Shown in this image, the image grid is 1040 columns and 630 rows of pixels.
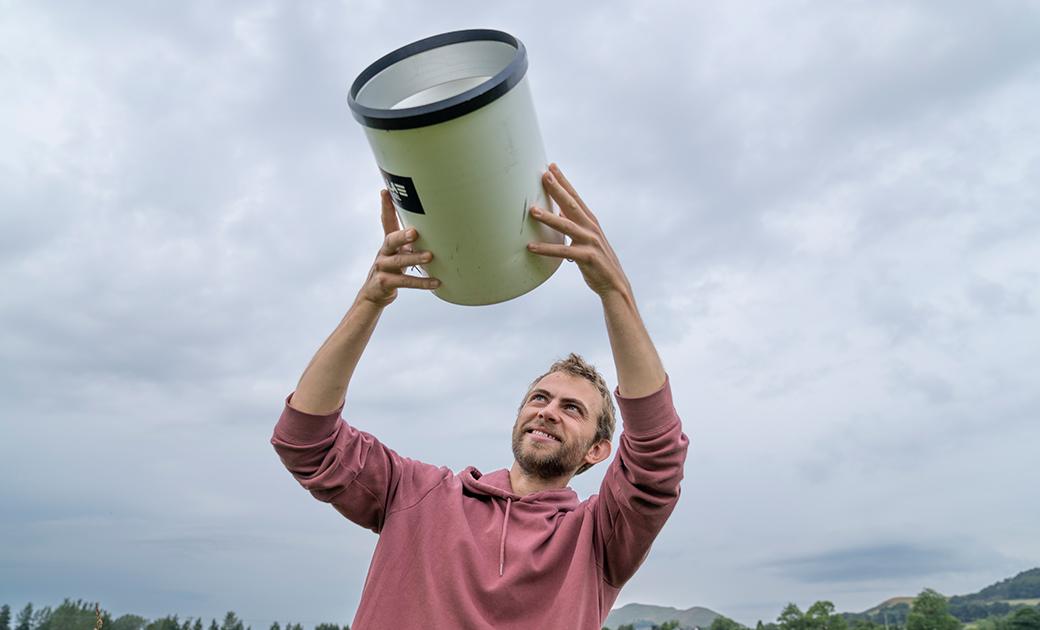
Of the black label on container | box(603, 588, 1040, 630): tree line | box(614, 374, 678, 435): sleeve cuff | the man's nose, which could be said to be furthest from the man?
box(603, 588, 1040, 630): tree line

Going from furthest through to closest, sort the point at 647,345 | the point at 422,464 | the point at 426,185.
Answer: the point at 422,464, the point at 647,345, the point at 426,185

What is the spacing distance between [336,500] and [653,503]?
1.62 metres

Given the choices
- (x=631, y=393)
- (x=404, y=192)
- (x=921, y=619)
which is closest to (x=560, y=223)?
(x=404, y=192)

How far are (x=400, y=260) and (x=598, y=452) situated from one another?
75.2 inches

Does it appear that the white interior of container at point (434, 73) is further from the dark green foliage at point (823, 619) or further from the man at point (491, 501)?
the dark green foliage at point (823, 619)

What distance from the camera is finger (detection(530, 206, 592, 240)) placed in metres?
3.54

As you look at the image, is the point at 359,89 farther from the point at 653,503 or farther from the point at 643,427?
the point at 653,503

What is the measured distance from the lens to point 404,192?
3383 mm

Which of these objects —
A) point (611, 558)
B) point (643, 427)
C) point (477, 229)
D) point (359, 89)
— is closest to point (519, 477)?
point (611, 558)

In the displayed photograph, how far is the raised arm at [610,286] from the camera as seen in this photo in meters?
3.63

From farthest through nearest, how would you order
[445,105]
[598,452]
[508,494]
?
1. [598,452]
2. [508,494]
3. [445,105]

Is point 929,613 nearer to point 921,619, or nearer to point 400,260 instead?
point 921,619

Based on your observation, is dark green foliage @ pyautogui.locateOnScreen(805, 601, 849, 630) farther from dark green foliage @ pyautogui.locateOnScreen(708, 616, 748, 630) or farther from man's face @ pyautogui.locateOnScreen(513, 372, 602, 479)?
man's face @ pyautogui.locateOnScreen(513, 372, 602, 479)

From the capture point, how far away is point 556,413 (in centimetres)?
449
